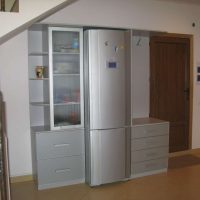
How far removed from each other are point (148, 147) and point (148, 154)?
0.32 ft

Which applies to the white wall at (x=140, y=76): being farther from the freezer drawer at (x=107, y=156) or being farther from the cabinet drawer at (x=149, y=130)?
the freezer drawer at (x=107, y=156)

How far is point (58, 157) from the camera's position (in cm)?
349

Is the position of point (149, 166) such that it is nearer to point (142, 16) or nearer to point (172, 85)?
point (172, 85)

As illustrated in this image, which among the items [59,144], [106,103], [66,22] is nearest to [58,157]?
[59,144]

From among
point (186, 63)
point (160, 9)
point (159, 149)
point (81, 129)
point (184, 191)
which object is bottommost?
point (184, 191)

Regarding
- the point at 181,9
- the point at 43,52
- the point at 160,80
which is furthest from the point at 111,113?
the point at 181,9

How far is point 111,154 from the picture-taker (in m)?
3.59

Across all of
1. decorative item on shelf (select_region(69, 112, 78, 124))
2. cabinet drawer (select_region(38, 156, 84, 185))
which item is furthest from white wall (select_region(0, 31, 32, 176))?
decorative item on shelf (select_region(69, 112, 78, 124))

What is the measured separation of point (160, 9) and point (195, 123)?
2.07 meters

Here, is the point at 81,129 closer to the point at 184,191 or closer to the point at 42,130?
the point at 42,130

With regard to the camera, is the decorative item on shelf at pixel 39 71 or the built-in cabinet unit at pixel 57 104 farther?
the decorative item on shelf at pixel 39 71

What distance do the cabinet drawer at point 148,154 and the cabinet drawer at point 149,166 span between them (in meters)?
0.06

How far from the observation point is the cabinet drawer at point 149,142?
12.5 ft

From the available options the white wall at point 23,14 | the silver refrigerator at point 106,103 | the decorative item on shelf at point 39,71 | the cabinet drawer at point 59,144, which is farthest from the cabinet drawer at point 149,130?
the white wall at point 23,14
